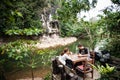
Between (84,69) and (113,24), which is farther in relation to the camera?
(113,24)

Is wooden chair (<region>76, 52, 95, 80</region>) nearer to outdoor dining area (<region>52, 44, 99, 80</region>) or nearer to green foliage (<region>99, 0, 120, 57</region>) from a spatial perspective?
outdoor dining area (<region>52, 44, 99, 80</region>)

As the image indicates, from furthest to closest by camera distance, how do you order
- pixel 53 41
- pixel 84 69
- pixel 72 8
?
pixel 53 41, pixel 72 8, pixel 84 69

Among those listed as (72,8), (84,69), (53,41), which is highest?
(72,8)

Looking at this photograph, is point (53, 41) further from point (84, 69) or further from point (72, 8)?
point (84, 69)

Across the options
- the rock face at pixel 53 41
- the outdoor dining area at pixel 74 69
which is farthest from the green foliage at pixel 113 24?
the rock face at pixel 53 41

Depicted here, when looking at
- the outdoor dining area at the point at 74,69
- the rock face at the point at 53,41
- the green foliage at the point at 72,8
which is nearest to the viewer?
the outdoor dining area at the point at 74,69

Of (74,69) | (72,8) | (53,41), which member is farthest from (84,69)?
(53,41)

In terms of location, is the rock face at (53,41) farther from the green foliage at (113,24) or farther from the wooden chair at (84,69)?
the wooden chair at (84,69)

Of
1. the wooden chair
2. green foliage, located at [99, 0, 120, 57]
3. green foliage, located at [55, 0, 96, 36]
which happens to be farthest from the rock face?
the wooden chair

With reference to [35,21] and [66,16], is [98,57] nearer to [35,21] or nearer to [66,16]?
[66,16]

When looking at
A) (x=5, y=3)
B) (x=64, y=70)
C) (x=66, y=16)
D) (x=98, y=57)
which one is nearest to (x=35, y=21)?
(x=66, y=16)

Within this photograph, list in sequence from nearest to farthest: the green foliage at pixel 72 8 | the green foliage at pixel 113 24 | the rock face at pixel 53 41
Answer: the green foliage at pixel 113 24 < the green foliage at pixel 72 8 < the rock face at pixel 53 41

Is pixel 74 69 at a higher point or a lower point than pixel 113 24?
lower

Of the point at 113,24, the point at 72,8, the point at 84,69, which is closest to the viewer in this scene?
the point at 84,69
